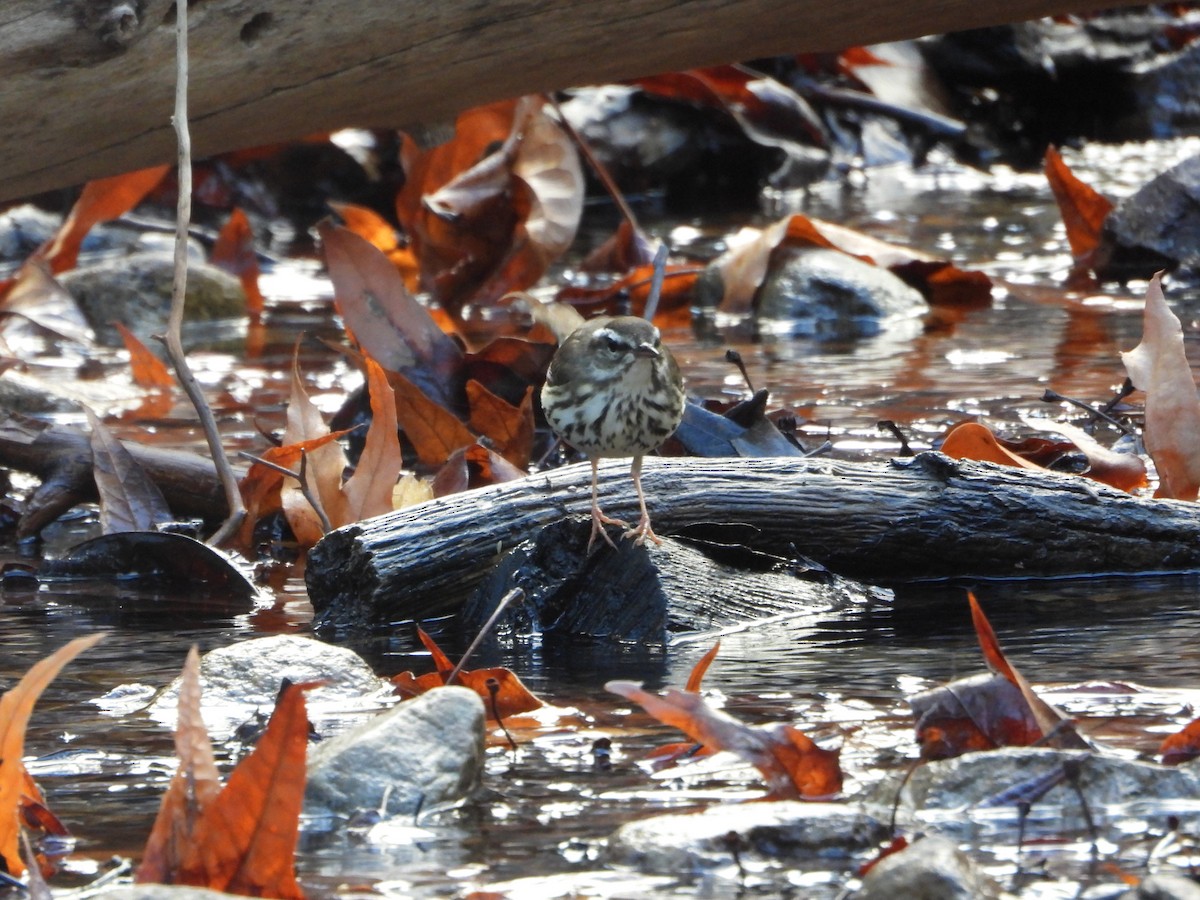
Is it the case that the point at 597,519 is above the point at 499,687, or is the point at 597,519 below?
above

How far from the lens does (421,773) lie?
3.19 meters

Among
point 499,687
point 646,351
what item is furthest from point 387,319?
point 499,687

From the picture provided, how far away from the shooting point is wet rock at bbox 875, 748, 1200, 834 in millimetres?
3039

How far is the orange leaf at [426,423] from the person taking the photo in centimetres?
595

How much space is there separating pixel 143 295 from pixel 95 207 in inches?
24.2

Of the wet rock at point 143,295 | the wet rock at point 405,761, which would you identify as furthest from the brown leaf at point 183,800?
the wet rock at point 143,295

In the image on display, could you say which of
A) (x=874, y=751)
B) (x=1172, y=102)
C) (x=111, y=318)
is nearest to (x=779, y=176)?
(x=1172, y=102)

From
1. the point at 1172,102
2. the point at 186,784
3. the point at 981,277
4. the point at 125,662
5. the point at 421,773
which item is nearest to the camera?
the point at 186,784

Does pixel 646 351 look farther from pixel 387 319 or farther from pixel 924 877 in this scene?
pixel 924 877

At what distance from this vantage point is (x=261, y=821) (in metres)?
2.70

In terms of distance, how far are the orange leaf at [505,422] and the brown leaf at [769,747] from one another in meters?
2.84

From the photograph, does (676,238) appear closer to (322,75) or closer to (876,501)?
(322,75)

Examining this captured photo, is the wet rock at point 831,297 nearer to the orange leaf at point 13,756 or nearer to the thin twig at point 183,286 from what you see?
the thin twig at point 183,286

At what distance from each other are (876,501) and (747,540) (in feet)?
1.14
